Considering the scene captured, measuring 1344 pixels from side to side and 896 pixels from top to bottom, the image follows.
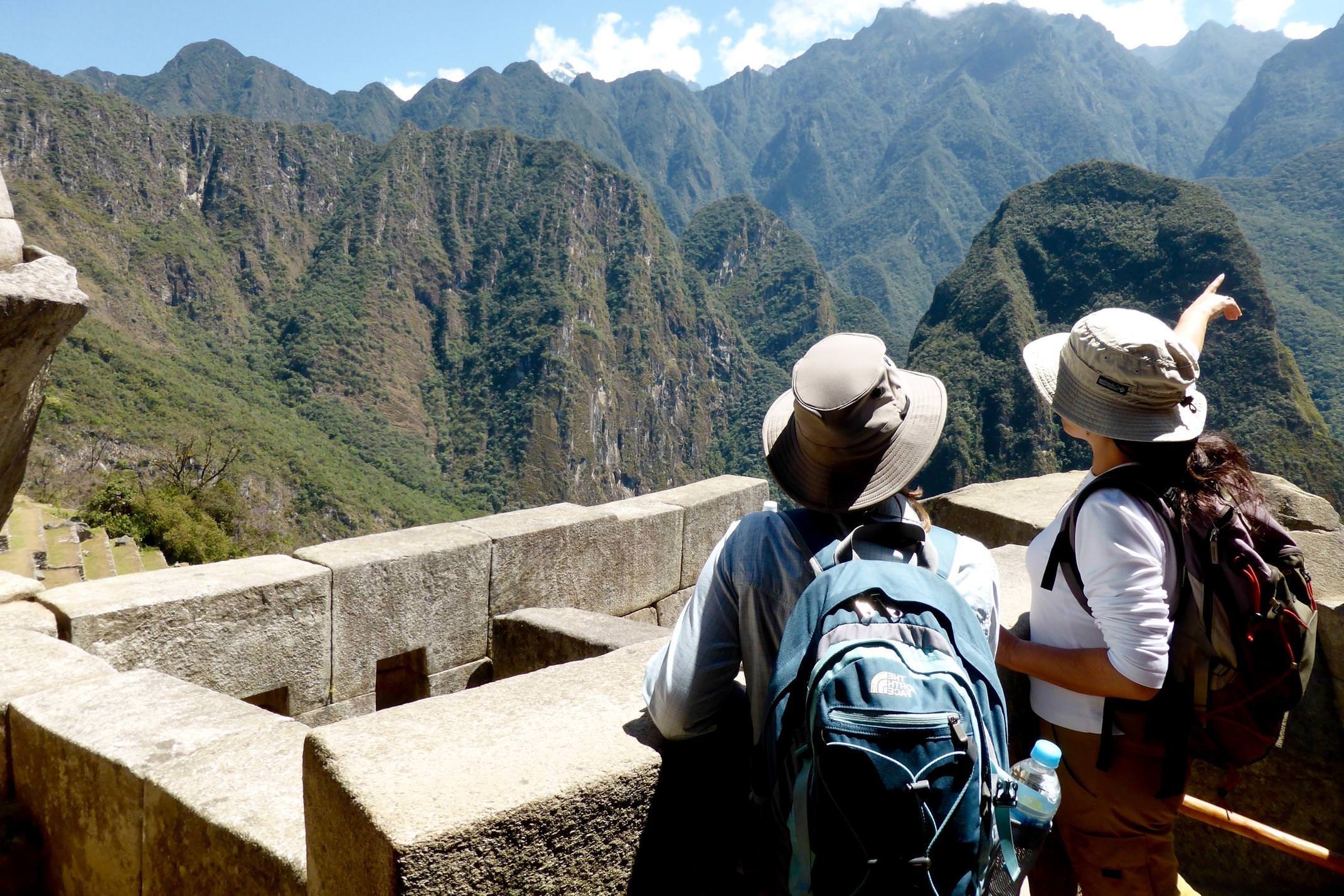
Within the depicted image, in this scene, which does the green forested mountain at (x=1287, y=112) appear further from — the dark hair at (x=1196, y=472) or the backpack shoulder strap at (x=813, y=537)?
the backpack shoulder strap at (x=813, y=537)

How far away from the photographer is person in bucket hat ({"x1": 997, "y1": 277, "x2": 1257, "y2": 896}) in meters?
1.52

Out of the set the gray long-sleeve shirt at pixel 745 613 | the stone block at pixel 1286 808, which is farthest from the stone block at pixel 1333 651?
the gray long-sleeve shirt at pixel 745 613

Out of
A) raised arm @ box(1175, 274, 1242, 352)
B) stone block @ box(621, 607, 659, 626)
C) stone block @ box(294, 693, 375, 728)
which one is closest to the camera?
raised arm @ box(1175, 274, 1242, 352)

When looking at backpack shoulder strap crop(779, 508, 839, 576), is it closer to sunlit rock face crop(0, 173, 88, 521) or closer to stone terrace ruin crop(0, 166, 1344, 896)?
stone terrace ruin crop(0, 166, 1344, 896)

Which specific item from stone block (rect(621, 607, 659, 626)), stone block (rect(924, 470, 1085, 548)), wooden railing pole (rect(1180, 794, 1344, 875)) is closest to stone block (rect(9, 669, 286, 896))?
wooden railing pole (rect(1180, 794, 1344, 875))

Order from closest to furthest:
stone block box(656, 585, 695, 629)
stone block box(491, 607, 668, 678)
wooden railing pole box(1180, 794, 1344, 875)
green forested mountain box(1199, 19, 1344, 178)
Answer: wooden railing pole box(1180, 794, 1344, 875) → stone block box(491, 607, 668, 678) → stone block box(656, 585, 695, 629) → green forested mountain box(1199, 19, 1344, 178)

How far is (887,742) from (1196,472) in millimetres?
918

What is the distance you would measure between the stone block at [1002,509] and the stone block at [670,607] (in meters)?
1.33

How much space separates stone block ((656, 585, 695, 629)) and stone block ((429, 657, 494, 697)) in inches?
45.2

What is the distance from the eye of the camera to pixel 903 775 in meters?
1.06

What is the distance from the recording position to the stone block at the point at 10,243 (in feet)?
7.52

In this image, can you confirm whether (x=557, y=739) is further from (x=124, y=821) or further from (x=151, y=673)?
(x=151, y=673)

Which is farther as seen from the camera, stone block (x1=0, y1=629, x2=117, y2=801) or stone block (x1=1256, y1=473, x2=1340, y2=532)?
stone block (x1=1256, y1=473, x2=1340, y2=532)

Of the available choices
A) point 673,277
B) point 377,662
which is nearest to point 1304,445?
point 377,662
